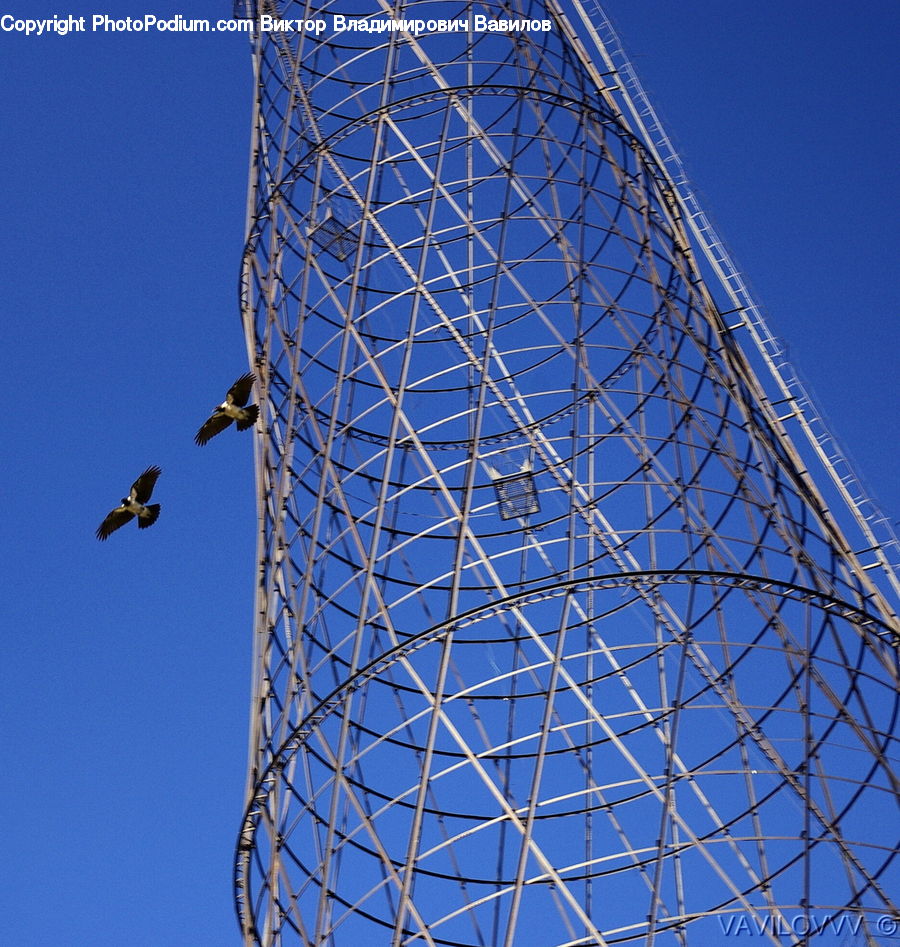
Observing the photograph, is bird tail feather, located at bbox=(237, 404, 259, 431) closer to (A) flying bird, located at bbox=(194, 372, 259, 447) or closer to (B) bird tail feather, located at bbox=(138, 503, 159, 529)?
(A) flying bird, located at bbox=(194, 372, 259, 447)

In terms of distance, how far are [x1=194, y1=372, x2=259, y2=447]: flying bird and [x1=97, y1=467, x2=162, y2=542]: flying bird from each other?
1.68m

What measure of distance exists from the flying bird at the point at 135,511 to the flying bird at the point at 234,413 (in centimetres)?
168

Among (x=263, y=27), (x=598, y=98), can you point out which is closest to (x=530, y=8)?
(x=598, y=98)

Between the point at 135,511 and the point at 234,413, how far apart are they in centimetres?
310

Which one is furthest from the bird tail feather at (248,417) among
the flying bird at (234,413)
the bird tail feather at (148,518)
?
the bird tail feather at (148,518)

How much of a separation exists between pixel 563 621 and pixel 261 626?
5.80m

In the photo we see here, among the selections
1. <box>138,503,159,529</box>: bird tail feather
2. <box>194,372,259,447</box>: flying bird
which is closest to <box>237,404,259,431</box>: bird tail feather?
<box>194,372,259,447</box>: flying bird

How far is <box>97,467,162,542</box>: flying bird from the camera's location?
89.7 feet

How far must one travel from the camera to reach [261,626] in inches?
865

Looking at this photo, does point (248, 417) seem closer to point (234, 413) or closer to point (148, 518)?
point (234, 413)

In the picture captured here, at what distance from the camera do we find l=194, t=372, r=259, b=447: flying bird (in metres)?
25.9

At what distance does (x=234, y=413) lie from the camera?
25.9m

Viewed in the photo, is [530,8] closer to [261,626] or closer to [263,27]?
[263,27]

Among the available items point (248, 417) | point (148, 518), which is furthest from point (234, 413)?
point (148, 518)
